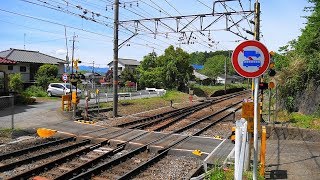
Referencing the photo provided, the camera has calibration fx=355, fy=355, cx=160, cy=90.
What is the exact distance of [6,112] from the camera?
65.2 ft

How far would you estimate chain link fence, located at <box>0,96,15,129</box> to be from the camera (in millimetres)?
15809

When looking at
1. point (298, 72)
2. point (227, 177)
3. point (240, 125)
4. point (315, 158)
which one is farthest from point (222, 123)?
point (240, 125)

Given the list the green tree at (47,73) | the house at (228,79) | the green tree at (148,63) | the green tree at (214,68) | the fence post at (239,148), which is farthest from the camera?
the house at (228,79)

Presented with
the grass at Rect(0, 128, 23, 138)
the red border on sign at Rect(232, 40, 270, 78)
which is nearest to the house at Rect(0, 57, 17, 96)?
the grass at Rect(0, 128, 23, 138)

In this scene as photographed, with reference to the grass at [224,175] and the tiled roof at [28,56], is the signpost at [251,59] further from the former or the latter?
the tiled roof at [28,56]

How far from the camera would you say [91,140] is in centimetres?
1324

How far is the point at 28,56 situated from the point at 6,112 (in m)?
27.3

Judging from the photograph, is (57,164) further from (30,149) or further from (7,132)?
(7,132)

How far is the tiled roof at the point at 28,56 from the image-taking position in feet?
142

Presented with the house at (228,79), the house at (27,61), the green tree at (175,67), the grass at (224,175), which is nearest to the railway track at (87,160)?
the grass at (224,175)

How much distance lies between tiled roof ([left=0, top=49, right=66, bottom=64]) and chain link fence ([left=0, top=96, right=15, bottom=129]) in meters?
22.6

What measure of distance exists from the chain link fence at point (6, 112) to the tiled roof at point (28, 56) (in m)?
22.6

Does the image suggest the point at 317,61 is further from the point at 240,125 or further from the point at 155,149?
the point at 240,125

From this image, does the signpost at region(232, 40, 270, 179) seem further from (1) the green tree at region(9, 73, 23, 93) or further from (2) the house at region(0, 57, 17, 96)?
(1) the green tree at region(9, 73, 23, 93)
